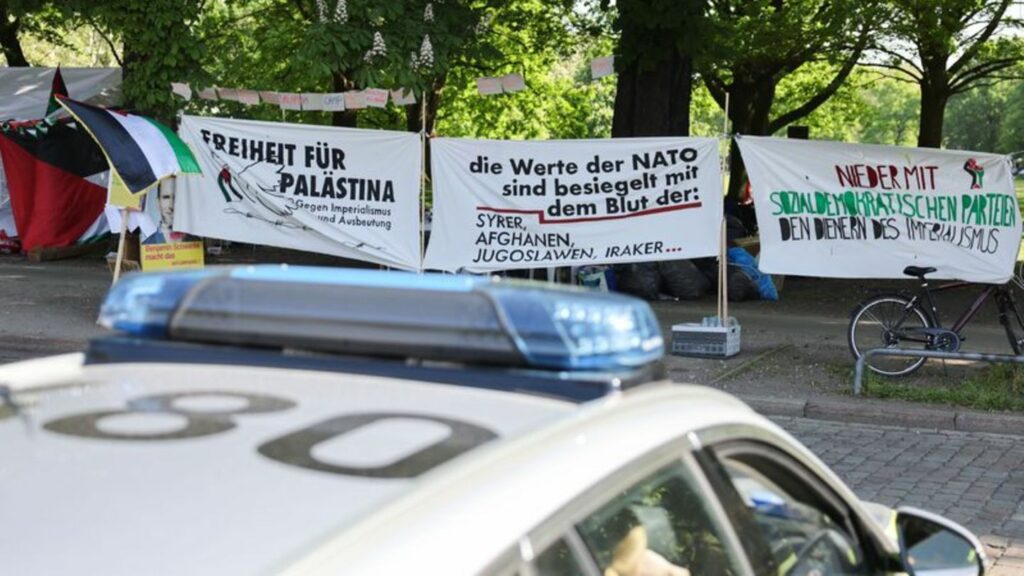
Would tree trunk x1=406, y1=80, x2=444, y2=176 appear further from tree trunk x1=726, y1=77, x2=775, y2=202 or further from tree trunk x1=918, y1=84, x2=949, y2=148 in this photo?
tree trunk x1=918, y1=84, x2=949, y2=148

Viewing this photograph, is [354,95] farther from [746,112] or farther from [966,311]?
[746,112]

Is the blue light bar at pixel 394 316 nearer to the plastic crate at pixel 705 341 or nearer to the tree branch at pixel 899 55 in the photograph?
the plastic crate at pixel 705 341

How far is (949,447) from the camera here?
9141 mm

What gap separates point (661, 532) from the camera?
247 cm

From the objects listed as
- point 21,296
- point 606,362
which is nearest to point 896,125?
point 21,296

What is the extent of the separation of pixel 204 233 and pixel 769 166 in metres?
6.17

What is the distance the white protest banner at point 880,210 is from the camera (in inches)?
452

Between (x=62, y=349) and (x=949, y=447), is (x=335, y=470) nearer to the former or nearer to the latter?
(x=949, y=447)

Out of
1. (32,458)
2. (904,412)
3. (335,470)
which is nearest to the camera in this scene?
(335,470)

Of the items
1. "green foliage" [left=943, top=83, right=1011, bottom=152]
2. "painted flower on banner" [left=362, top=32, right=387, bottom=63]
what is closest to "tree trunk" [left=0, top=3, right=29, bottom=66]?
"painted flower on banner" [left=362, top=32, right=387, bottom=63]

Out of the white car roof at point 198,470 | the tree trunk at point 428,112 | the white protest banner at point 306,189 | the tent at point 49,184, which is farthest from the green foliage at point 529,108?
the white car roof at point 198,470

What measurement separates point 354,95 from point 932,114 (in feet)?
55.4

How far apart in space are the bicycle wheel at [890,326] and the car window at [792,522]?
8506mm

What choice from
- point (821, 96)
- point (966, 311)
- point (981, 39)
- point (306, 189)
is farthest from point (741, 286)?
point (821, 96)
